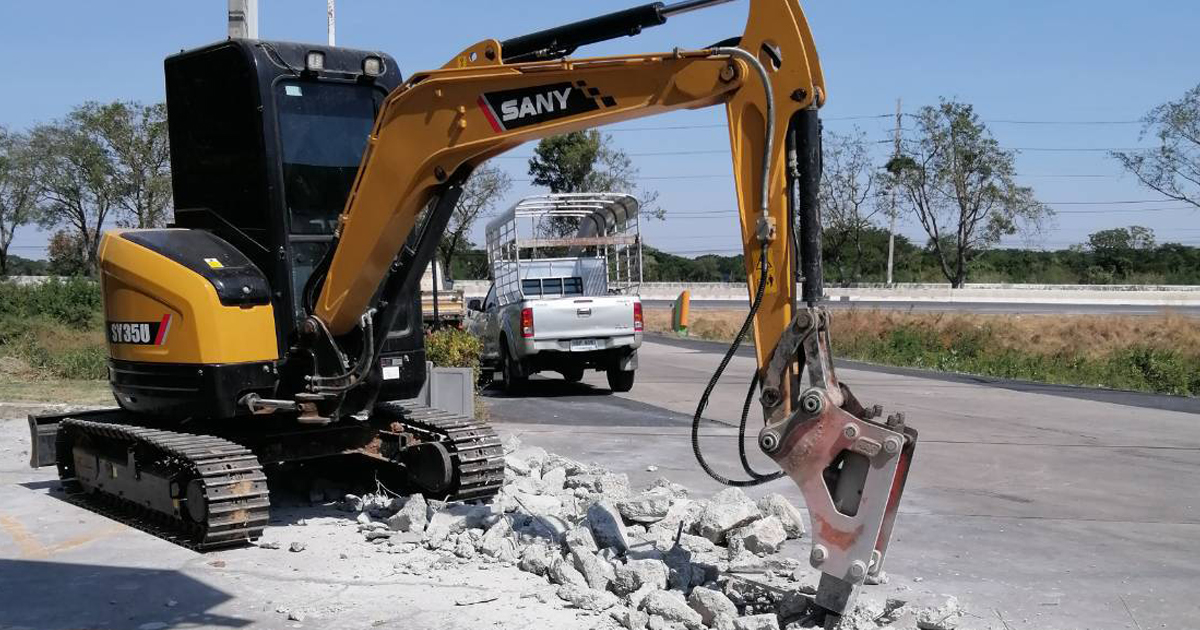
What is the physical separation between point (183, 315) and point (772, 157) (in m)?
4.34

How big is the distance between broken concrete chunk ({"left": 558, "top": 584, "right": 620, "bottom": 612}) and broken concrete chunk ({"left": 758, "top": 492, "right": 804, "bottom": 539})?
2.00m

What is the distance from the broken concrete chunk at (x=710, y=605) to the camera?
6.04 meters

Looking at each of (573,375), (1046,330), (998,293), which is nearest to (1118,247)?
(998,293)

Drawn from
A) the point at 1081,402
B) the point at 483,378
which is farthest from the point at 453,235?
the point at 1081,402

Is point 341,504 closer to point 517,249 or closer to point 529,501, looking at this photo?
point 529,501

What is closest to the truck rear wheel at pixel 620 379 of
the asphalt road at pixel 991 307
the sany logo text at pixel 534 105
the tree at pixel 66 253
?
the sany logo text at pixel 534 105

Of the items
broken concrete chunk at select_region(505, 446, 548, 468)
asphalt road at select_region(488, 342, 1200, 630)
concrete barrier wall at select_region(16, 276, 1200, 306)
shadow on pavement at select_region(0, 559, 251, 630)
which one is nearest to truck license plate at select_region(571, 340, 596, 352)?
asphalt road at select_region(488, 342, 1200, 630)

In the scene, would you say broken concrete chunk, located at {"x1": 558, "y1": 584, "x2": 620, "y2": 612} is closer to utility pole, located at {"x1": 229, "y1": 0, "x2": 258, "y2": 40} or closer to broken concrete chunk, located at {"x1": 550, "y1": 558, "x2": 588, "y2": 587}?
broken concrete chunk, located at {"x1": 550, "y1": 558, "x2": 588, "y2": 587}

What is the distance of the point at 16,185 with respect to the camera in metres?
57.5

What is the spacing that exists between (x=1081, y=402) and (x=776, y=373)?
13.2 meters

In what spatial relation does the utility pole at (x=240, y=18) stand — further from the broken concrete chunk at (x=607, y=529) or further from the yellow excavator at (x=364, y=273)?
the broken concrete chunk at (x=607, y=529)

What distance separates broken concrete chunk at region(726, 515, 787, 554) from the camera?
746 centimetres

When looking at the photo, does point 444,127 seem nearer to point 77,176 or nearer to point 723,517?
point 723,517

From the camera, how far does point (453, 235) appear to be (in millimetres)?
48500
